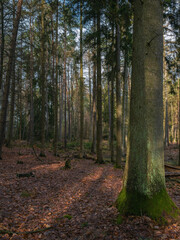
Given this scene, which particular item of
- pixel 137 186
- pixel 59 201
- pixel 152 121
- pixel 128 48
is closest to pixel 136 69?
pixel 152 121

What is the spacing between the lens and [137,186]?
335 cm

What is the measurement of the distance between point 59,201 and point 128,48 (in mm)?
8923

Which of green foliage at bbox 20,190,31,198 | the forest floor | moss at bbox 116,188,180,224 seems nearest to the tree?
moss at bbox 116,188,180,224

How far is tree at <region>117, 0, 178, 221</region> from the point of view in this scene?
10.8 feet

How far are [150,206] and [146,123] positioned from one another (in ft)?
5.21

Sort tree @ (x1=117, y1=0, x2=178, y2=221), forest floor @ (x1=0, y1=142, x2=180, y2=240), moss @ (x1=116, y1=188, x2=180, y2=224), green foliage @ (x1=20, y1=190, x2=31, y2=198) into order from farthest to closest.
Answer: green foliage @ (x1=20, y1=190, x2=31, y2=198) < tree @ (x1=117, y1=0, x2=178, y2=221) < moss @ (x1=116, y1=188, x2=180, y2=224) < forest floor @ (x1=0, y1=142, x2=180, y2=240)

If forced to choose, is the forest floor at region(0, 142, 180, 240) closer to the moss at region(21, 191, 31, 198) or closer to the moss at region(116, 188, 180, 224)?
the moss at region(21, 191, 31, 198)

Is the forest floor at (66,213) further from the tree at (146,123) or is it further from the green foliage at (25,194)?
the tree at (146,123)

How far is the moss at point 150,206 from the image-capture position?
122 inches

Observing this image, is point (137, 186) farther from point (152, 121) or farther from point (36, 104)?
point (36, 104)

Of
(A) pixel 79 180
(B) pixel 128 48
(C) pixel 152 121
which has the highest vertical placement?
(B) pixel 128 48

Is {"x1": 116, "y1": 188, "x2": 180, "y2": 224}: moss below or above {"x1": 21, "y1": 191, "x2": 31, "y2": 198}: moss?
below

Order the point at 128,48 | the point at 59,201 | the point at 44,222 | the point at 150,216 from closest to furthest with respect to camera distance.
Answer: the point at 150,216, the point at 44,222, the point at 59,201, the point at 128,48

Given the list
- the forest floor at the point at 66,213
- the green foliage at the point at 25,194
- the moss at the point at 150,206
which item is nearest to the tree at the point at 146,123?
the moss at the point at 150,206
